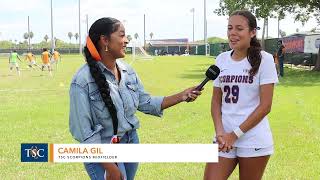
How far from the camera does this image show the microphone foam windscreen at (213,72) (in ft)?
13.0

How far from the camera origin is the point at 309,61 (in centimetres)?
3781

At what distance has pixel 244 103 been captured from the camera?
399cm

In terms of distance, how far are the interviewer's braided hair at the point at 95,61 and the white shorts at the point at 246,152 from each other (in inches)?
37.3

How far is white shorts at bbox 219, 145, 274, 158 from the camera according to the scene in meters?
3.99

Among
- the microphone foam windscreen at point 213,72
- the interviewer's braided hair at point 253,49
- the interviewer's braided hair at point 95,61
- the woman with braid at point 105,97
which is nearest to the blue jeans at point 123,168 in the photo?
the woman with braid at point 105,97

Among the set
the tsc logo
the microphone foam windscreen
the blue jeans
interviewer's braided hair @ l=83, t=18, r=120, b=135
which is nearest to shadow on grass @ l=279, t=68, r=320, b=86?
the microphone foam windscreen

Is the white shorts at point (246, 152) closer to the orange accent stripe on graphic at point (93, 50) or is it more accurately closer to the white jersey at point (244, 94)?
the white jersey at point (244, 94)

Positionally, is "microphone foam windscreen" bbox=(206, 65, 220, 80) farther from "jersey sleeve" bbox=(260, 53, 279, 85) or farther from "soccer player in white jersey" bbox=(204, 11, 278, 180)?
"jersey sleeve" bbox=(260, 53, 279, 85)

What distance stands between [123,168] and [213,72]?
3.20ft

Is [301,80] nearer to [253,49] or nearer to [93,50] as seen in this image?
[253,49]

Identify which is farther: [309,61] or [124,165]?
[309,61]

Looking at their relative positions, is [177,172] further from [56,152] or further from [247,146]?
[56,152]

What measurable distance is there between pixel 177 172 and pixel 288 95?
11.4 m

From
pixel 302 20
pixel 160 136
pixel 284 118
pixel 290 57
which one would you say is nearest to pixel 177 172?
pixel 160 136
